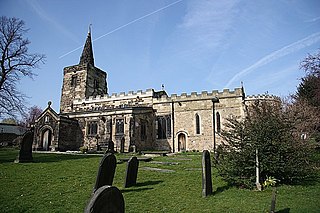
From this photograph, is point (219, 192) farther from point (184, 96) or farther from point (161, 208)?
point (184, 96)

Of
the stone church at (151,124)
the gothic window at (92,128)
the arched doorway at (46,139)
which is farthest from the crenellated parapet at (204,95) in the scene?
the arched doorway at (46,139)

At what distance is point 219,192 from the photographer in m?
8.31

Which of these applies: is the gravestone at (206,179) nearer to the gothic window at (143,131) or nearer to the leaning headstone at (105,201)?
the leaning headstone at (105,201)

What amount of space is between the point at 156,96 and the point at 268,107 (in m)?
22.9

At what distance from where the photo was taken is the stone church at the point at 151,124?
26.9 meters

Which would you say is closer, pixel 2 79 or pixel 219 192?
pixel 219 192

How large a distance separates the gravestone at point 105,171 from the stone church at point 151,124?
54.8 feet

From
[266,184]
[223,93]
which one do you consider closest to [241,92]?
[223,93]

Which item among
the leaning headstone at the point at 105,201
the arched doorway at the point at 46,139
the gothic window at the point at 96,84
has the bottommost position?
the leaning headstone at the point at 105,201

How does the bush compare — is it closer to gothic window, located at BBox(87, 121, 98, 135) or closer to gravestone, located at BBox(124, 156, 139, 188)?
gravestone, located at BBox(124, 156, 139, 188)

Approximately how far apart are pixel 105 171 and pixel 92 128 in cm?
2248

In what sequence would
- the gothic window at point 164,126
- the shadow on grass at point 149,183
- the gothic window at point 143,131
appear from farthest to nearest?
the gothic window at point 164,126 → the gothic window at point 143,131 → the shadow on grass at point 149,183

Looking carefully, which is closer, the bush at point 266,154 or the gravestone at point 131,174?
the bush at point 266,154

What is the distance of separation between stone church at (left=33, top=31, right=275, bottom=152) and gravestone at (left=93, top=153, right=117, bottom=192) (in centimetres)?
1669
